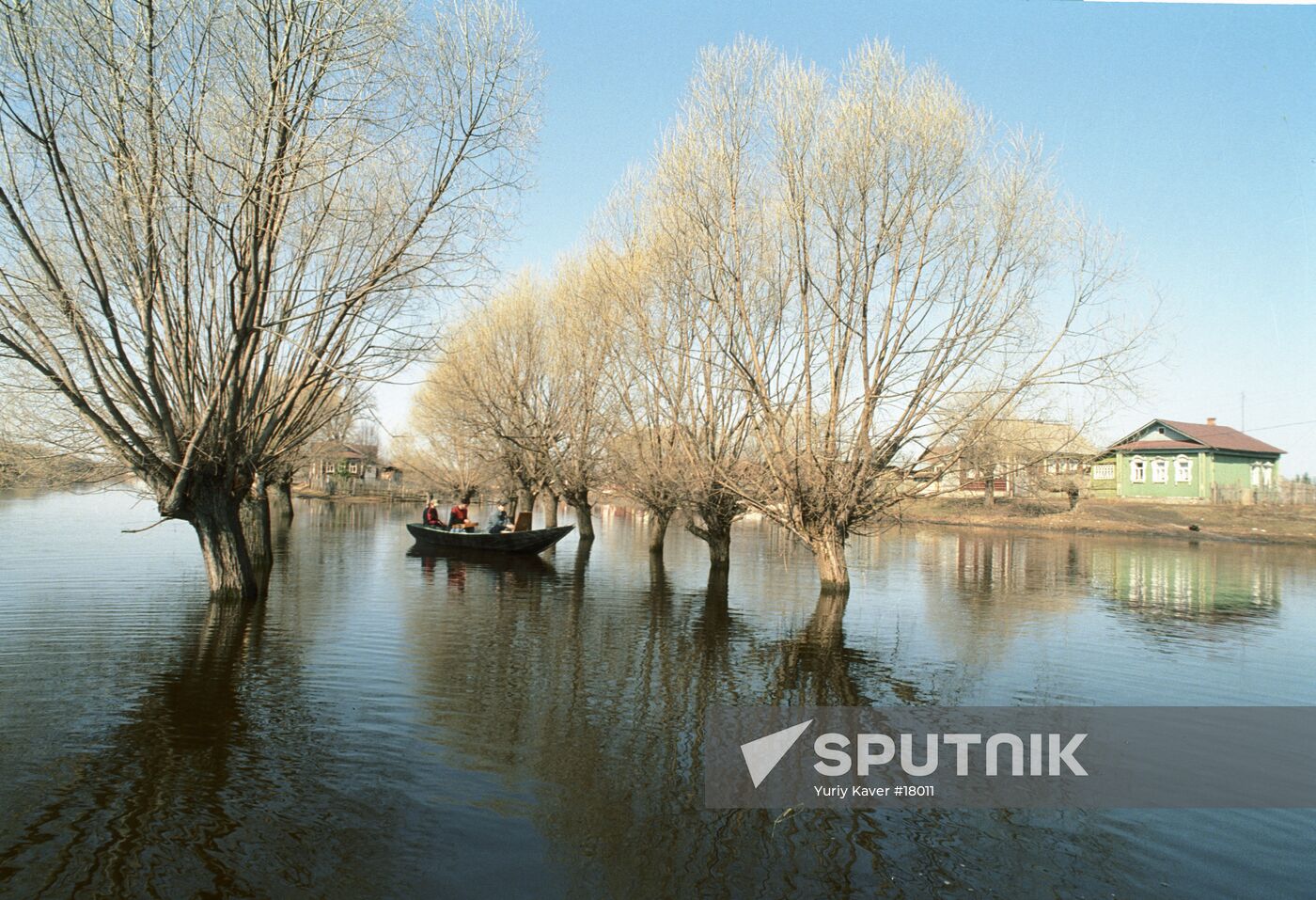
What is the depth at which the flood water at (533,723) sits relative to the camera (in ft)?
16.5

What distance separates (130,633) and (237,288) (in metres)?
5.21

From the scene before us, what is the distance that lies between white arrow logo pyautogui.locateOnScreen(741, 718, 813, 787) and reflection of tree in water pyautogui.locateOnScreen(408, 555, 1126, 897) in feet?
1.45

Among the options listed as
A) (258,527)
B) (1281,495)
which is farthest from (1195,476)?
(258,527)

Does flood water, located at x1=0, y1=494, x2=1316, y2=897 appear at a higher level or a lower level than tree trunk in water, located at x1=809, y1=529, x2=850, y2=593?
lower

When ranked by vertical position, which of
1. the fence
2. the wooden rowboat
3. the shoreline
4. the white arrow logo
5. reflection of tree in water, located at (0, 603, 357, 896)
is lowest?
the white arrow logo

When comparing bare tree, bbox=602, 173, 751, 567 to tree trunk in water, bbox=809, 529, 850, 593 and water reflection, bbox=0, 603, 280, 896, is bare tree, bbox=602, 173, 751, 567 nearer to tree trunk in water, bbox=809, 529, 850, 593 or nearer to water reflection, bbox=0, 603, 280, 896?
tree trunk in water, bbox=809, 529, 850, 593

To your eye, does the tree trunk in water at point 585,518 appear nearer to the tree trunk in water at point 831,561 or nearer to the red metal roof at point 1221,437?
the tree trunk in water at point 831,561

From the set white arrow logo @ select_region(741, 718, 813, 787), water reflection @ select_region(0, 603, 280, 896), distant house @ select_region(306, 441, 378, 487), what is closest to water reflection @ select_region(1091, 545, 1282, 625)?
white arrow logo @ select_region(741, 718, 813, 787)

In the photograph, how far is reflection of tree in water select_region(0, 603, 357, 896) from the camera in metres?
4.71

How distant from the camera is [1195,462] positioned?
145 ft

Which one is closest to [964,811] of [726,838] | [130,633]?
[726,838]

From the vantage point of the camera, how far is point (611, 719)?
317 inches

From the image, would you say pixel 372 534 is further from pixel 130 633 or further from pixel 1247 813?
pixel 1247 813

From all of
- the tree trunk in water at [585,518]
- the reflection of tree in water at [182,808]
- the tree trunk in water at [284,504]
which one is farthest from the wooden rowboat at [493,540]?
the reflection of tree in water at [182,808]
